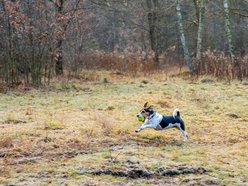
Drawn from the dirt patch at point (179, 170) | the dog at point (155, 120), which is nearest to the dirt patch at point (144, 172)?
the dirt patch at point (179, 170)

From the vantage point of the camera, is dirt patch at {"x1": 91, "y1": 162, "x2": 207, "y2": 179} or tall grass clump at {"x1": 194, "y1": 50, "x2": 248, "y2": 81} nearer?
dirt patch at {"x1": 91, "y1": 162, "x2": 207, "y2": 179}

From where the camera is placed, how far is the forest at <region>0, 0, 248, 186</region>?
213 inches

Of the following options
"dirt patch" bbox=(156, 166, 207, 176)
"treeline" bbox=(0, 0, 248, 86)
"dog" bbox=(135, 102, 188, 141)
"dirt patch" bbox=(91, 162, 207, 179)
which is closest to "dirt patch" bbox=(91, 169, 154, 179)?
"dirt patch" bbox=(91, 162, 207, 179)

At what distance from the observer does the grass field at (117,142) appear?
5.25m

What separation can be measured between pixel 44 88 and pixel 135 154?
7.66 meters

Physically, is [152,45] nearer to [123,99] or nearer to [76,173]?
[123,99]

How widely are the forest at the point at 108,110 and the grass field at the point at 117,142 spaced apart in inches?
0.5

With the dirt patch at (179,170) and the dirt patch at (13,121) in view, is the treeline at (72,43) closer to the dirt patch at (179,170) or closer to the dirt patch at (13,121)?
the dirt patch at (13,121)

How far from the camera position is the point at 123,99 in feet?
36.2

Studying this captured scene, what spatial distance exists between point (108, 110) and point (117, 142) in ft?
9.72

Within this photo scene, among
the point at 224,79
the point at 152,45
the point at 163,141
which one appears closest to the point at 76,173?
the point at 163,141

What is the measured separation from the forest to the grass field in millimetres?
13

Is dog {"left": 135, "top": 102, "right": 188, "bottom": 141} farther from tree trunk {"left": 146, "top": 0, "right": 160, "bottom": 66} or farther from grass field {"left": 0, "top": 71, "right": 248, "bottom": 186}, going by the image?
tree trunk {"left": 146, "top": 0, "right": 160, "bottom": 66}

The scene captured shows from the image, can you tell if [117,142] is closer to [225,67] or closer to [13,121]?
[13,121]
